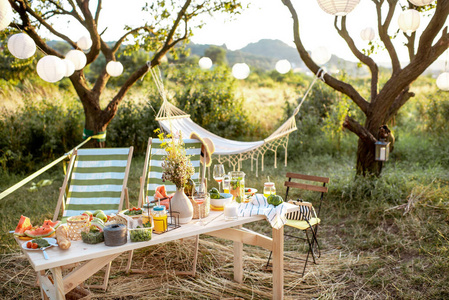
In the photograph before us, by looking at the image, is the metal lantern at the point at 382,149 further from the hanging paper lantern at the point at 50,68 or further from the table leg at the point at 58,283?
the table leg at the point at 58,283

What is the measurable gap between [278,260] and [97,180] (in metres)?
1.53

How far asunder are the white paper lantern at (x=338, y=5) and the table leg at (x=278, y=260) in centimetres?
160

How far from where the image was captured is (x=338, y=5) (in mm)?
2791

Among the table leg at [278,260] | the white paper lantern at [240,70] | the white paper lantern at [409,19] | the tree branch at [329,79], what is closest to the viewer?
the table leg at [278,260]

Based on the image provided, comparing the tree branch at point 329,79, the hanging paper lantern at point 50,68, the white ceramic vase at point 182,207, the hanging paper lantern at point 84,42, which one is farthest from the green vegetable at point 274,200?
the hanging paper lantern at point 84,42

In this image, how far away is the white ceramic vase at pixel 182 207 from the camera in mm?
2223

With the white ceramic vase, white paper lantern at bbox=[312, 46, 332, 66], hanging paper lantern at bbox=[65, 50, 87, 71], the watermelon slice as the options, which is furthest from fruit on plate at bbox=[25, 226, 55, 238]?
white paper lantern at bbox=[312, 46, 332, 66]

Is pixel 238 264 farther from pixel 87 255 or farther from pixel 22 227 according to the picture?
pixel 22 227

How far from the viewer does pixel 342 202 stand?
4484 millimetres

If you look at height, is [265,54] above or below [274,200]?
above

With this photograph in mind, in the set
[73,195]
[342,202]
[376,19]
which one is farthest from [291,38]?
[73,195]

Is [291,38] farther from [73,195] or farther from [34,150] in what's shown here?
[34,150]

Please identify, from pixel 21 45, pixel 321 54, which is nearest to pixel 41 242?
pixel 21 45

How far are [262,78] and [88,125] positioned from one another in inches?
532
